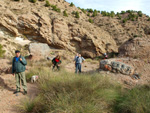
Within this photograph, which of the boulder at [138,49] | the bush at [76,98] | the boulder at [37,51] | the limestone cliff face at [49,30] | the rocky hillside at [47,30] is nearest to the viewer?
the bush at [76,98]

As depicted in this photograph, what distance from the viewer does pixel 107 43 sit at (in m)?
22.7

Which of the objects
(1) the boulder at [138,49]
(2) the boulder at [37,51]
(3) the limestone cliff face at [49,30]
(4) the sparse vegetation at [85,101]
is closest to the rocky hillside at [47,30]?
(3) the limestone cliff face at [49,30]

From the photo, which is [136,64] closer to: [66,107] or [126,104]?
[126,104]

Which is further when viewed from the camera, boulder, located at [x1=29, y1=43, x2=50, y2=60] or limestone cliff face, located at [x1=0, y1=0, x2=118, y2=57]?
limestone cliff face, located at [x1=0, y1=0, x2=118, y2=57]

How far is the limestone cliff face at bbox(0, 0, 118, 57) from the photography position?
15.9 meters

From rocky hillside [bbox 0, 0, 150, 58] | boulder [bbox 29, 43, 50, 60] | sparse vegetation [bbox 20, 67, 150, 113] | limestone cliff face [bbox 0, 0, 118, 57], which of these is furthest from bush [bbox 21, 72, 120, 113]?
limestone cliff face [bbox 0, 0, 118, 57]

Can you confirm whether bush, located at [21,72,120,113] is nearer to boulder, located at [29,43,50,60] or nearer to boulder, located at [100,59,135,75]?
boulder, located at [100,59,135,75]

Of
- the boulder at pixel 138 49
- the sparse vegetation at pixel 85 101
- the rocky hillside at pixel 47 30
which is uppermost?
the rocky hillside at pixel 47 30

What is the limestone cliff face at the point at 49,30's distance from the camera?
15.9 meters

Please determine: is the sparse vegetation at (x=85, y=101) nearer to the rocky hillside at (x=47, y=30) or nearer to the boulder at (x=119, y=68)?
the boulder at (x=119, y=68)

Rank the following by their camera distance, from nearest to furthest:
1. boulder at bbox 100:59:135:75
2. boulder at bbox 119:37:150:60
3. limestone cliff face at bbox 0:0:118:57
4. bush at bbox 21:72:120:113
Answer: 1. bush at bbox 21:72:120:113
2. boulder at bbox 100:59:135:75
3. boulder at bbox 119:37:150:60
4. limestone cliff face at bbox 0:0:118:57

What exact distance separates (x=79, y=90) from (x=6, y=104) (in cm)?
249

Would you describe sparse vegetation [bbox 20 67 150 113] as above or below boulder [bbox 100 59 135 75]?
below

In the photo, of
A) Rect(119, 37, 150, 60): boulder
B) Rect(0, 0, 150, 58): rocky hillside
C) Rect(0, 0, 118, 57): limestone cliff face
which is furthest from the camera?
Rect(0, 0, 118, 57): limestone cliff face
